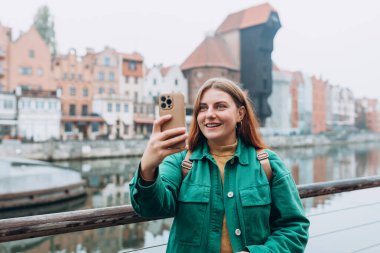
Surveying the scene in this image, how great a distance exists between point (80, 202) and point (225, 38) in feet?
110

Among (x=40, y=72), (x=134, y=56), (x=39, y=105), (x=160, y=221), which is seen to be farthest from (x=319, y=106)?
(x=160, y=221)

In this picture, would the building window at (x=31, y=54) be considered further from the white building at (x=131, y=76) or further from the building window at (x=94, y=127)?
the white building at (x=131, y=76)

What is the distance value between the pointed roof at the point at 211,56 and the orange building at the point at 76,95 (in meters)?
12.8

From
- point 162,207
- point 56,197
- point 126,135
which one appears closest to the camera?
point 162,207

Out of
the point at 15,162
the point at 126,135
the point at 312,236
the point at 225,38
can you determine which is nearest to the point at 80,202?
the point at 15,162

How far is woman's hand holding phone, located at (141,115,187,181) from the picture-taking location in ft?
3.96

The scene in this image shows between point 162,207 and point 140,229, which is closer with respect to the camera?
point 162,207

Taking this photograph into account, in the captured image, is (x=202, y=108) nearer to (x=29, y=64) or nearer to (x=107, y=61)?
(x=29, y=64)

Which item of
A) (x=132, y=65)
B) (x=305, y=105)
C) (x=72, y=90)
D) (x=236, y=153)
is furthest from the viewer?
(x=305, y=105)

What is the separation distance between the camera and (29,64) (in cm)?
3147

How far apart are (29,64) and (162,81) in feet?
43.5

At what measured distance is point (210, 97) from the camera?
4.71 ft

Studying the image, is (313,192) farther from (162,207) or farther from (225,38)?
(225,38)

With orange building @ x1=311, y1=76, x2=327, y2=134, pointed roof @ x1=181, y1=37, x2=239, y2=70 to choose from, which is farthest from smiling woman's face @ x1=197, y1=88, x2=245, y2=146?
orange building @ x1=311, y1=76, x2=327, y2=134
